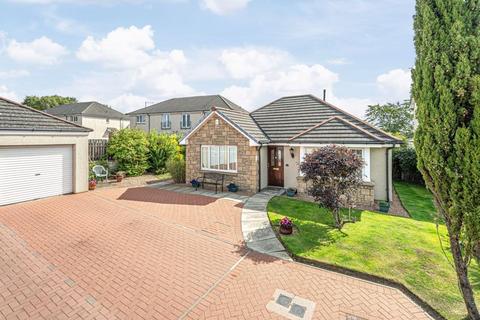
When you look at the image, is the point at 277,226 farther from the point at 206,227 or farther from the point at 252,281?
the point at 252,281

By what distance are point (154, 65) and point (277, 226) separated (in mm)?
14771

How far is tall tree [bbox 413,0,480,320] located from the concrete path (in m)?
4.39

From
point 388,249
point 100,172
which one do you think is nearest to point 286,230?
point 388,249

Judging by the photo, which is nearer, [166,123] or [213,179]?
[213,179]

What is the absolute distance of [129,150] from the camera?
2100cm

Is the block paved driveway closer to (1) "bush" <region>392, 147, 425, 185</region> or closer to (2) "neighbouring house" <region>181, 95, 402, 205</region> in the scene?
(2) "neighbouring house" <region>181, 95, 402, 205</region>

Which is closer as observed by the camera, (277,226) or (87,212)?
(277,226)

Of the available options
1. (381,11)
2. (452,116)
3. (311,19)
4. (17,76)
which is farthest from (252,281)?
(17,76)

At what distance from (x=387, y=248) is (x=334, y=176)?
9.84 feet

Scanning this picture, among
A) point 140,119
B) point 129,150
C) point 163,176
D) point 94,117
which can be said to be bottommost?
point 163,176

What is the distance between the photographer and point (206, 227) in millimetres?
10000

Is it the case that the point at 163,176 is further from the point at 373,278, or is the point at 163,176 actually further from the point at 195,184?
the point at 373,278

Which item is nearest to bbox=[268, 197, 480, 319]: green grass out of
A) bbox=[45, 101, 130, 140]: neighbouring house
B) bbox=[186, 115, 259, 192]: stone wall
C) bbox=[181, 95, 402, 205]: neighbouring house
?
bbox=[181, 95, 402, 205]: neighbouring house

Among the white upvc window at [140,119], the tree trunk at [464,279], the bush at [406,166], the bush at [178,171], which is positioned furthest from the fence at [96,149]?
the bush at [406,166]
